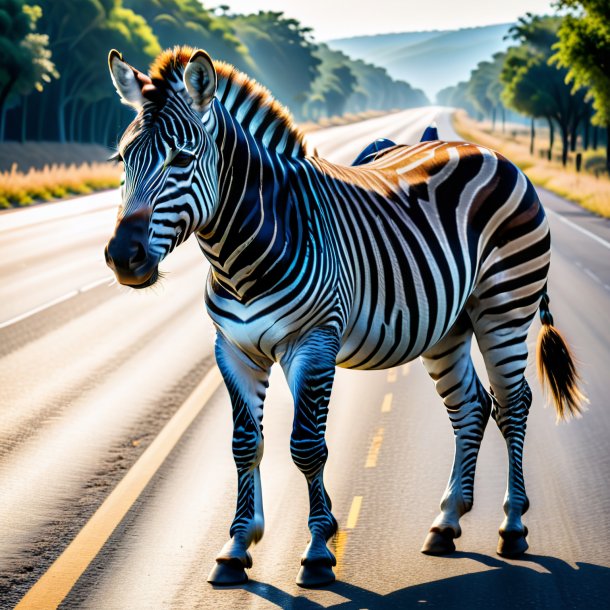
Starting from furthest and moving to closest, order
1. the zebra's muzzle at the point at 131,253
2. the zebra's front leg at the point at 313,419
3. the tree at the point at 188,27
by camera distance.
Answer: the tree at the point at 188,27 → the zebra's front leg at the point at 313,419 → the zebra's muzzle at the point at 131,253

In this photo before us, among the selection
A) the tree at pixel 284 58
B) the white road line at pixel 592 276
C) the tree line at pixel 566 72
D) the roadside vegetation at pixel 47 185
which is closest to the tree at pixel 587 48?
the tree line at pixel 566 72

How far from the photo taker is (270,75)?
449 feet

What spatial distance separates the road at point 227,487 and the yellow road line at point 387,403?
3cm

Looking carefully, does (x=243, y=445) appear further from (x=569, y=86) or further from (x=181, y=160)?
(x=569, y=86)

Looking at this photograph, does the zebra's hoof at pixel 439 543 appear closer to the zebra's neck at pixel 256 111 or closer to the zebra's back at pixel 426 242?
the zebra's back at pixel 426 242

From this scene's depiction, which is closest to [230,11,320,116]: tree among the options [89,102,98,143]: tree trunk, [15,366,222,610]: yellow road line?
[89,102,98,143]: tree trunk

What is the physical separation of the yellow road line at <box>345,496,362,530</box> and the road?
0.01 m

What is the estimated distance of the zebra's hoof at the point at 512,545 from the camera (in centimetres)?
588

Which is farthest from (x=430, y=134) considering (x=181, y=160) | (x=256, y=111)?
(x=181, y=160)

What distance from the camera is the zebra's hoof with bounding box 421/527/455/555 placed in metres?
5.91

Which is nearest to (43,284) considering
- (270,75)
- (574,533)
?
(574,533)

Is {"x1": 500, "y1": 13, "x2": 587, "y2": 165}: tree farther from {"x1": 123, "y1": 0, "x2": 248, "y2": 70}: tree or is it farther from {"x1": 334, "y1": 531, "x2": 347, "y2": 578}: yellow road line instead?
{"x1": 334, "y1": 531, "x2": 347, "y2": 578}: yellow road line

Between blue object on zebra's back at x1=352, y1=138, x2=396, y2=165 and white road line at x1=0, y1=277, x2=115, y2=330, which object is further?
white road line at x1=0, y1=277, x2=115, y2=330

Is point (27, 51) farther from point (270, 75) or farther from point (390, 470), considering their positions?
point (270, 75)
